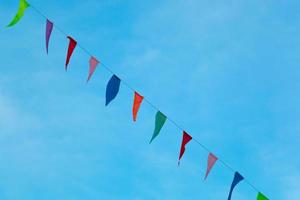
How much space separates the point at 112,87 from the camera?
1057cm

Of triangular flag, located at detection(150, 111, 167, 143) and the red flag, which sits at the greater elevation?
the red flag

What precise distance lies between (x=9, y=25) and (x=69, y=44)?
129 centimetres

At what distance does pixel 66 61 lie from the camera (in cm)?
1009

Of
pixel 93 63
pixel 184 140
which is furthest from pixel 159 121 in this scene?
pixel 93 63

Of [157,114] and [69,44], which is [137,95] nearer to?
[157,114]

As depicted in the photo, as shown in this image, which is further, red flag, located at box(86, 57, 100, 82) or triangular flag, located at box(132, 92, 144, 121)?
triangular flag, located at box(132, 92, 144, 121)

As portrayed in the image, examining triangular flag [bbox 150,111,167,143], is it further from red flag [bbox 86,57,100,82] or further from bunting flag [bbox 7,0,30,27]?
bunting flag [bbox 7,0,30,27]

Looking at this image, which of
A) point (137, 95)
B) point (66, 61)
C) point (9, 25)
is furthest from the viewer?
point (137, 95)

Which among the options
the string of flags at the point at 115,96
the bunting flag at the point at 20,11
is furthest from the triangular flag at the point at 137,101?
the bunting flag at the point at 20,11

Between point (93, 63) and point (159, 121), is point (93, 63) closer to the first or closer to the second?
point (93, 63)

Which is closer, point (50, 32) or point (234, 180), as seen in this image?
point (50, 32)

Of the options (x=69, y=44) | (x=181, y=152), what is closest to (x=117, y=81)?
(x=69, y=44)

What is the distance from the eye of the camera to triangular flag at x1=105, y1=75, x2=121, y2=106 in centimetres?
1047

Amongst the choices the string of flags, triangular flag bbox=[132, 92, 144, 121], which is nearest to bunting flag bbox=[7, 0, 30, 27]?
the string of flags
